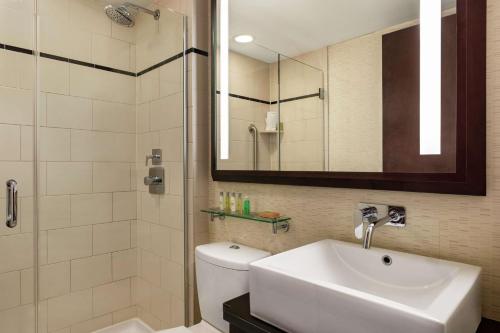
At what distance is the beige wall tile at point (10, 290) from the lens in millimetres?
1668

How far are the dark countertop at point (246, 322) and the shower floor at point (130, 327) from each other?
1.32m

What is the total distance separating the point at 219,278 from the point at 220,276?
0.5 inches

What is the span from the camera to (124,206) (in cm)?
213

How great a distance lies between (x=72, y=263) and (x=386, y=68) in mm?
1997

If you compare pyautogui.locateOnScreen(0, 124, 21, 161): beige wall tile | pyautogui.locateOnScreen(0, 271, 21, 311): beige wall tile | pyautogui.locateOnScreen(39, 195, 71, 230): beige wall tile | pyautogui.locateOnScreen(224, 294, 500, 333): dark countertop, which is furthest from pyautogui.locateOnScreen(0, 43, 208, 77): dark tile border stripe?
pyautogui.locateOnScreen(224, 294, 500, 333): dark countertop

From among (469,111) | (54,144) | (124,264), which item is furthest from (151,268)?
(469,111)

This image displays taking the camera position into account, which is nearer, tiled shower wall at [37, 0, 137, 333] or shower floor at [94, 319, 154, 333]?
tiled shower wall at [37, 0, 137, 333]

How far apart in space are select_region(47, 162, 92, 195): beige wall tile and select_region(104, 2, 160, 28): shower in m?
0.95

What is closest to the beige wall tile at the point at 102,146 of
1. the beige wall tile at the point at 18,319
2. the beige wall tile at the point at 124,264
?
the beige wall tile at the point at 124,264

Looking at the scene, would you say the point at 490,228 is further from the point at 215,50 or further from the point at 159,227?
the point at 159,227

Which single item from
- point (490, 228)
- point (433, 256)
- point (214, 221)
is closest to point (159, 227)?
point (214, 221)

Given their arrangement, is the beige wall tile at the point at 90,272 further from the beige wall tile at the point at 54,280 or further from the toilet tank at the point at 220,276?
the toilet tank at the point at 220,276

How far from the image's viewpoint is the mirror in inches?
38.9

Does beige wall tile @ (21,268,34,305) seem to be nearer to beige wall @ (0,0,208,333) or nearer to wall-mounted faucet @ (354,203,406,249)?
beige wall @ (0,0,208,333)
